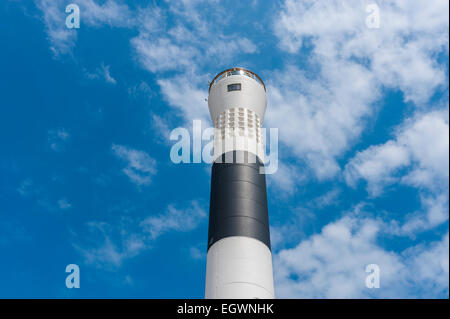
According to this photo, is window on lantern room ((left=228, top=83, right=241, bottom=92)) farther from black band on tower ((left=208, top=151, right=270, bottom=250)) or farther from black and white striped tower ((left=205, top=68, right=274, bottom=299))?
black band on tower ((left=208, top=151, right=270, bottom=250))

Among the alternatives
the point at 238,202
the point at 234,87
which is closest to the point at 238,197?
the point at 238,202

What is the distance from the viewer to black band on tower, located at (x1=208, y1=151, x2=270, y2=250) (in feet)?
66.1

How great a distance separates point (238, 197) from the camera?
21.1m

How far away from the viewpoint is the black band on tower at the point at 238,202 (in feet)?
66.1

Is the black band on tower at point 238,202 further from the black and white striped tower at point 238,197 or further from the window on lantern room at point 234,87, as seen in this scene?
the window on lantern room at point 234,87

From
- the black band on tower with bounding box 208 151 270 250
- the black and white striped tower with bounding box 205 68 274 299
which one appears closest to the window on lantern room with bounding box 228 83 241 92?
the black and white striped tower with bounding box 205 68 274 299

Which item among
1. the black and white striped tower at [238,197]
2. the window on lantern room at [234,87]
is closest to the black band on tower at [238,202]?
the black and white striped tower at [238,197]

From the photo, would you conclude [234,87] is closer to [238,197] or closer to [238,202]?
[238,197]
